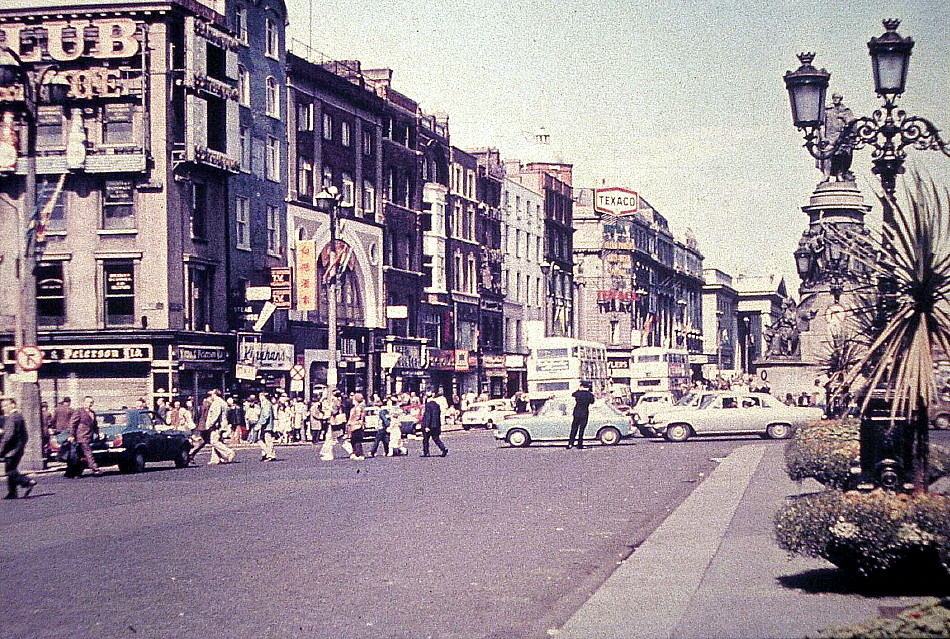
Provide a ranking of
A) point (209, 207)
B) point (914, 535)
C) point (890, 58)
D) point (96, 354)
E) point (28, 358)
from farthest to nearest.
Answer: point (209, 207) < point (96, 354) < point (28, 358) < point (890, 58) < point (914, 535)

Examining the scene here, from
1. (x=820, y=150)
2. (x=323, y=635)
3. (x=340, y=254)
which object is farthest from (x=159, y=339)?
(x=323, y=635)

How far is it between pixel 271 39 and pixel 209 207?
32.1ft

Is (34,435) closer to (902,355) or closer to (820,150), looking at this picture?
(820,150)

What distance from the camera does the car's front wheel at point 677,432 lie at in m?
45.4

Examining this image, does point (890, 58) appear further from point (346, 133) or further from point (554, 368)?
point (346, 133)

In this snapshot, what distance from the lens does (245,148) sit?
5603 cm

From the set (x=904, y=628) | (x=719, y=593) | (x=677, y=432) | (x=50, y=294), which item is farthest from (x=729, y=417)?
(x=904, y=628)

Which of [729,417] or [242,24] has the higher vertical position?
[242,24]

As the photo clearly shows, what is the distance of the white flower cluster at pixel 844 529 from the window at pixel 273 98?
50.8 m

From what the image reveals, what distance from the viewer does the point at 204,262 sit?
5203cm

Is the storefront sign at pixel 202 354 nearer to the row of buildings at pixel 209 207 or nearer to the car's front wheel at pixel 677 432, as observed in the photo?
the row of buildings at pixel 209 207

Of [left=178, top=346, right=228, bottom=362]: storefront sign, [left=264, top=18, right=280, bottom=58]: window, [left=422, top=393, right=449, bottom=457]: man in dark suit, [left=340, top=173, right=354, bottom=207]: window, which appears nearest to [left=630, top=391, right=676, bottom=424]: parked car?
[left=422, top=393, right=449, bottom=457]: man in dark suit

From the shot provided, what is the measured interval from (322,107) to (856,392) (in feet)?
181

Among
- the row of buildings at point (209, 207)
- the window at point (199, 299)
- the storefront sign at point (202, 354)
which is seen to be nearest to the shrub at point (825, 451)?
the row of buildings at point (209, 207)
